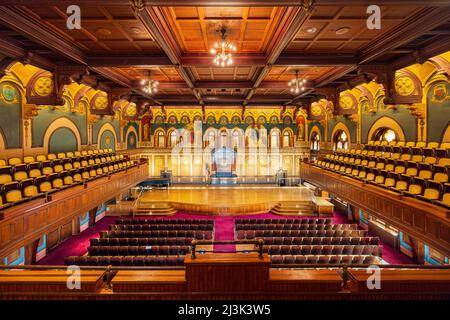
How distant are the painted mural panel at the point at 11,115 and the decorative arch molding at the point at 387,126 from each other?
50.2ft

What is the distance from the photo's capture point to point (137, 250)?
826 cm

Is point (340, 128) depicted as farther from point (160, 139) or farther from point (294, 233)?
point (160, 139)

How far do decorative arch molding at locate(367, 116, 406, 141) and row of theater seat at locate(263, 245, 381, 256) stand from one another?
5.75 meters

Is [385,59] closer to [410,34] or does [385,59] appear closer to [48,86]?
[410,34]

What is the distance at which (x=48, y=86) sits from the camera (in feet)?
32.9

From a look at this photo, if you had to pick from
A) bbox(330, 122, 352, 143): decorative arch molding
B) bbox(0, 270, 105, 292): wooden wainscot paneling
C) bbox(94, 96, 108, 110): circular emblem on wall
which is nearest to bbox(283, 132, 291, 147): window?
bbox(330, 122, 352, 143): decorative arch molding

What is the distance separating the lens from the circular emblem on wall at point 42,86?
9640mm

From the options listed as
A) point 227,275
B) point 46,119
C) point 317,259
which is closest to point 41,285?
point 227,275

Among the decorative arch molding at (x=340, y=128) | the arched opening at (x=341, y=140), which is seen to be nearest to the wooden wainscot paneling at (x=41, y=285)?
the decorative arch molding at (x=340, y=128)

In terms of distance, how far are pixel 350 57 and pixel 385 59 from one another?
4.11 feet

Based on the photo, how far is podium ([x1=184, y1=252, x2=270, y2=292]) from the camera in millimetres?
3350

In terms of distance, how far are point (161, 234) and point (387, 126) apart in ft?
37.3
